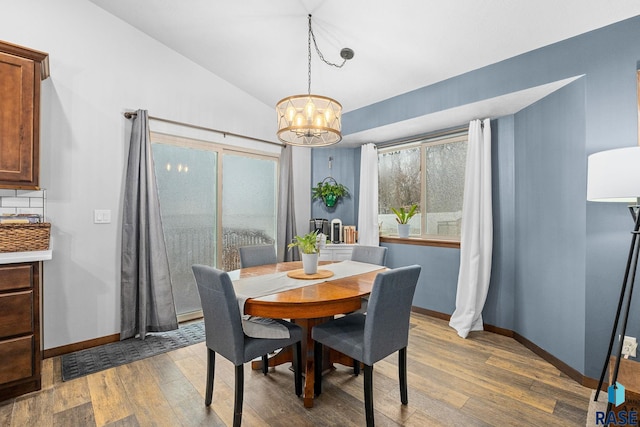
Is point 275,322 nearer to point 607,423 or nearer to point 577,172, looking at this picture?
point 607,423

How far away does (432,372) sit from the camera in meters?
2.40

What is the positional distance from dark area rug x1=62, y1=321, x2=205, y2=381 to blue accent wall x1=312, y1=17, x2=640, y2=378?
2.81 m

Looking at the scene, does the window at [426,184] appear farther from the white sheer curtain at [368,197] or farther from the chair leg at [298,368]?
the chair leg at [298,368]

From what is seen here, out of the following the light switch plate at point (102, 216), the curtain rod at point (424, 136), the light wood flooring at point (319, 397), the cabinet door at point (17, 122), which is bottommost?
the light wood flooring at point (319, 397)

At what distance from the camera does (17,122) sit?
221 centimetres

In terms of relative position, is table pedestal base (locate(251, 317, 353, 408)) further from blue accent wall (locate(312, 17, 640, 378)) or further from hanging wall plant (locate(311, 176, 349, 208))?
hanging wall plant (locate(311, 176, 349, 208))

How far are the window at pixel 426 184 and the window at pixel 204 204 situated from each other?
5.62ft

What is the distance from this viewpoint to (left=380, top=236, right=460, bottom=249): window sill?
3510 mm

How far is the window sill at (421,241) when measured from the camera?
11.5ft

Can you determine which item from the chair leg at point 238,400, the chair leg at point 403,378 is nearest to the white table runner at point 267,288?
the chair leg at point 238,400

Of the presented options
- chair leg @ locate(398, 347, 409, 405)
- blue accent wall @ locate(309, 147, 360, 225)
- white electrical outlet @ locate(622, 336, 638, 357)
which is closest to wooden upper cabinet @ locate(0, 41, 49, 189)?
chair leg @ locate(398, 347, 409, 405)

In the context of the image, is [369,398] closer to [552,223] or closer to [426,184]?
[552,223]

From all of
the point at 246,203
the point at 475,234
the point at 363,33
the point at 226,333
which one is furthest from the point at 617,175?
the point at 246,203

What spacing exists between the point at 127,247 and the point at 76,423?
60.3 inches
